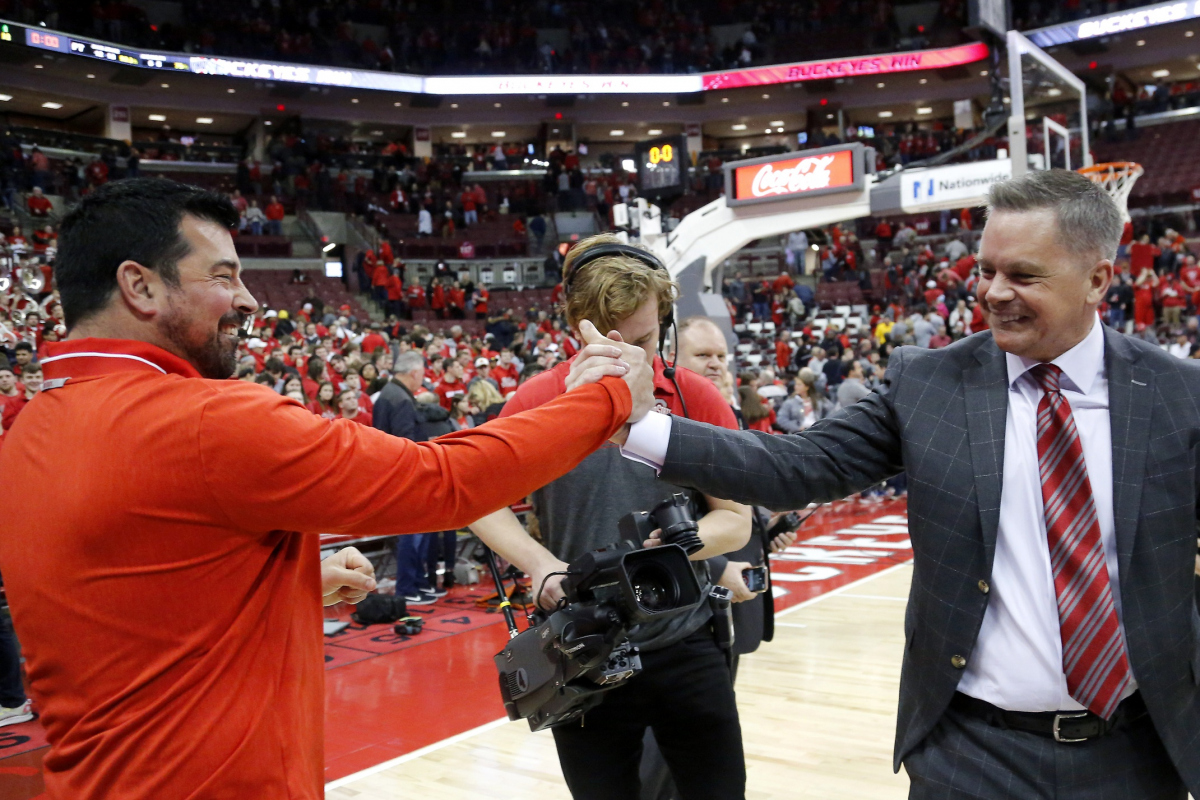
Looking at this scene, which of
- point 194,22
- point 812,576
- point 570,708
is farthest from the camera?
point 194,22

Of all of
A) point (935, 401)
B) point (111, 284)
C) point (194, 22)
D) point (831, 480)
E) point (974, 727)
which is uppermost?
point (194, 22)

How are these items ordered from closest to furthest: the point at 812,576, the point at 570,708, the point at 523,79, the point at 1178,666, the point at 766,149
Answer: the point at 1178,666, the point at 570,708, the point at 812,576, the point at 523,79, the point at 766,149

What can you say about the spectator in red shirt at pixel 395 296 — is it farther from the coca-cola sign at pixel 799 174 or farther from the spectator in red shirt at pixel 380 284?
the coca-cola sign at pixel 799 174

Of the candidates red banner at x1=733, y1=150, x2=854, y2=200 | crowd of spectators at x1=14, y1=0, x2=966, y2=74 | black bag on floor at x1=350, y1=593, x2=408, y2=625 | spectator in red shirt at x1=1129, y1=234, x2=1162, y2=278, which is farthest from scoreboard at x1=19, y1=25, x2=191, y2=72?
spectator in red shirt at x1=1129, y1=234, x2=1162, y2=278

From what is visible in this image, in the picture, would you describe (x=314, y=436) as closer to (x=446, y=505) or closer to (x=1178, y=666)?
(x=446, y=505)

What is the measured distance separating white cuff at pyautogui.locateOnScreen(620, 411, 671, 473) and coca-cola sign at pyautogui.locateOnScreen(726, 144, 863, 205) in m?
7.33

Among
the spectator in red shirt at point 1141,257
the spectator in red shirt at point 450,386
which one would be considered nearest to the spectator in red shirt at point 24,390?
the spectator in red shirt at point 450,386

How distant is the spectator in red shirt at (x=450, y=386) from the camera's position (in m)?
10.0

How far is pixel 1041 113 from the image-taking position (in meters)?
9.55

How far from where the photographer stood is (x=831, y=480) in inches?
71.7

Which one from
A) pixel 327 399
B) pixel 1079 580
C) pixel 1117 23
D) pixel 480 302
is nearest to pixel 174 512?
pixel 1079 580

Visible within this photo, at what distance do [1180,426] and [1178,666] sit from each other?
394 mm

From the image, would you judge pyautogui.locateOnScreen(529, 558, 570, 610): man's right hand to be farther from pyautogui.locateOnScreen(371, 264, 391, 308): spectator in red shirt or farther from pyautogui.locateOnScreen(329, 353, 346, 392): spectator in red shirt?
pyautogui.locateOnScreen(371, 264, 391, 308): spectator in red shirt

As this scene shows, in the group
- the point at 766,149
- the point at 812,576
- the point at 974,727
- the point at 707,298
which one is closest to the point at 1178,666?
the point at 974,727
